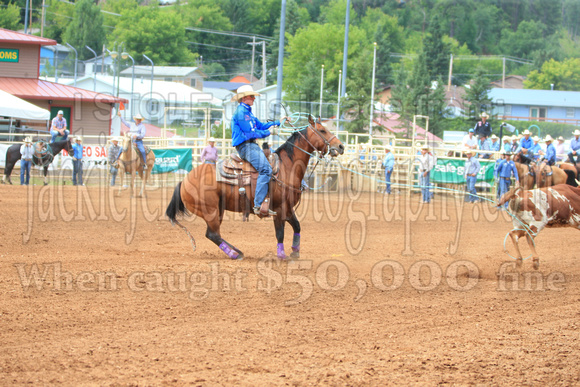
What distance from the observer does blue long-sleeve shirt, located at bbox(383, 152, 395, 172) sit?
78.2ft

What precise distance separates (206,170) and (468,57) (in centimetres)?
9590

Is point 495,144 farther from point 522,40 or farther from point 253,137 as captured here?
point 522,40

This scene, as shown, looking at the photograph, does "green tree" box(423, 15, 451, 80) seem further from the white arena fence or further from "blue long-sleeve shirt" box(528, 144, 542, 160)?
"blue long-sleeve shirt" box(528, 144, 542, 160)

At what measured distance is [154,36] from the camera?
3351 inches

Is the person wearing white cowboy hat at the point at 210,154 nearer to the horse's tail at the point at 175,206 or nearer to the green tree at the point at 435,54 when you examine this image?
the horse's tail at the point at 175,206

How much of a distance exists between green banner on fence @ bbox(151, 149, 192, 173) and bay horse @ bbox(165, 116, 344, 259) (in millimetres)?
15056

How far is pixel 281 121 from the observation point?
9883mm

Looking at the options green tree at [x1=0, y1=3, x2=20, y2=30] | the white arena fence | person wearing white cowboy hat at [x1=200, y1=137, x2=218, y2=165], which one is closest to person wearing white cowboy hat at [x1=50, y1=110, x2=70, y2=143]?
the white arena fence

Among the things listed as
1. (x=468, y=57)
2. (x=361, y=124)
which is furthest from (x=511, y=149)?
(x=468, y=57)

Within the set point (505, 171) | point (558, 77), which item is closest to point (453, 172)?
point (505, 171)

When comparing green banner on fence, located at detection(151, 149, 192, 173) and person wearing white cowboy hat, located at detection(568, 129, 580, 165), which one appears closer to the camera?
person wearing white cowboy hat, located at detection(568, 129, 580, 165)

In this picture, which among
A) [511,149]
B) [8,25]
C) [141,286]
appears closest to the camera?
[141,286]

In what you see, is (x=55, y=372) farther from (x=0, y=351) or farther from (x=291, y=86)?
(x=291, y=86)

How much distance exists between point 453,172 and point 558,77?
75.0 meters
